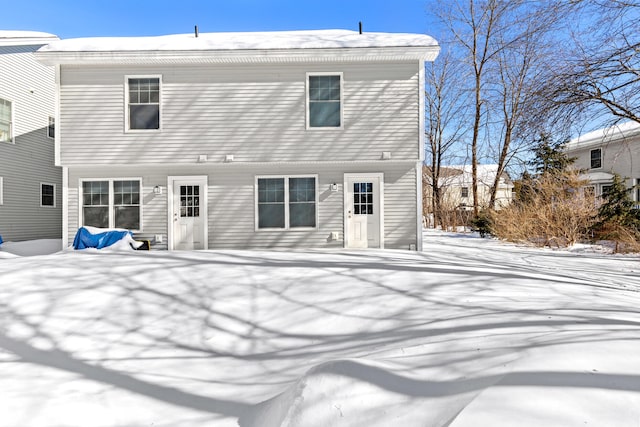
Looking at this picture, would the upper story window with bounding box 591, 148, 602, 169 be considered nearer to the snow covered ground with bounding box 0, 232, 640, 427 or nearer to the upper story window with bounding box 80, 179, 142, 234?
the snow covered ground with bounding box 0, 232, 640, 427

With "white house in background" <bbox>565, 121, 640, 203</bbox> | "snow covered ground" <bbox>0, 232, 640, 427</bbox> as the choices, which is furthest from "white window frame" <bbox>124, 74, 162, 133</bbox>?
"white house in background" <bbox>565, 121, 640, 203</bbox>

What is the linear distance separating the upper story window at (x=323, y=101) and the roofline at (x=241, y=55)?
0.57 metres

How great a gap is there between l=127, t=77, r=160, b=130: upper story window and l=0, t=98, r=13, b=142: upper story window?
8.33m

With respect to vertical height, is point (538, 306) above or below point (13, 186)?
below

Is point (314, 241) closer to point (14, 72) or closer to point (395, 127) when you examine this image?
point (395, 127)

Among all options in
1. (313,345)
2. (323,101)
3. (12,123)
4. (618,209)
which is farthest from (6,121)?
(618,209)

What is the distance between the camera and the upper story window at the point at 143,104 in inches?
405

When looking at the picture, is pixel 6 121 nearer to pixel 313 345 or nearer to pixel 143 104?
pixel 143 104

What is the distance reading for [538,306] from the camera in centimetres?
431

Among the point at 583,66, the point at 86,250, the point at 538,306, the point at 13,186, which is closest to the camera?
the point at 538,306

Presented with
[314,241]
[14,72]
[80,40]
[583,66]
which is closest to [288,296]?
[314,241]

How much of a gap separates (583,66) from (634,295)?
5.16m

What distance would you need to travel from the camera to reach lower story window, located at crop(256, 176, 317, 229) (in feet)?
34.3

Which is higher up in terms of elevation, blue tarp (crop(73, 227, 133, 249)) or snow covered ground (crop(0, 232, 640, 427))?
blue tarp (crop(73, 227, 133, 249))
